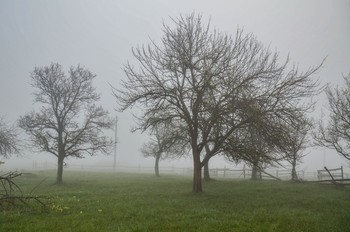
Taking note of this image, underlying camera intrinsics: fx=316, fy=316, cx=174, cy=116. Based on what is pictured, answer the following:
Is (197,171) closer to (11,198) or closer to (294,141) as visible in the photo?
(294,141)

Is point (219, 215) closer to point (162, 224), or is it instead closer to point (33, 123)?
point (162, 224)

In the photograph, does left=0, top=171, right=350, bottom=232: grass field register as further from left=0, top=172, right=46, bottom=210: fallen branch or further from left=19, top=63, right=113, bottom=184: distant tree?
left=19, top=63, right=113, bottom=184: distant tree

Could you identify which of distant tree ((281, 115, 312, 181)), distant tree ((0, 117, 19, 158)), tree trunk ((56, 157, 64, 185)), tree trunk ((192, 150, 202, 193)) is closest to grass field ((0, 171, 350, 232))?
tree trunk ((192, 150, 202, 193))

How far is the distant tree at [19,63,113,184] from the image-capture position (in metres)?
30.4

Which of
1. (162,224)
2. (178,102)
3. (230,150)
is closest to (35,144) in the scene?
(178,102)

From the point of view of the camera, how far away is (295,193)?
19.9m

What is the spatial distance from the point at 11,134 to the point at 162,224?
32.8 meters

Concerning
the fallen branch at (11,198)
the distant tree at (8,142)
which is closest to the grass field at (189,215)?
the fallen branch at (11,198)

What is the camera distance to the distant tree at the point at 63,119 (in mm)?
30438

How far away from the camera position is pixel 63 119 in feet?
104

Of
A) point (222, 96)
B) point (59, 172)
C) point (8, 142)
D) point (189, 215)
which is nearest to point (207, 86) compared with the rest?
point (222, 96)

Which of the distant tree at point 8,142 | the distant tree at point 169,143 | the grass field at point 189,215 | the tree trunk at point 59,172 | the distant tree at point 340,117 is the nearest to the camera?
the grass field at point 189,215

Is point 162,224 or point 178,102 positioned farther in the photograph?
point 178,102

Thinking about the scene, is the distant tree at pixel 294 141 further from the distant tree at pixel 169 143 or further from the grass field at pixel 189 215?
the distant tree at pixel 169 143
